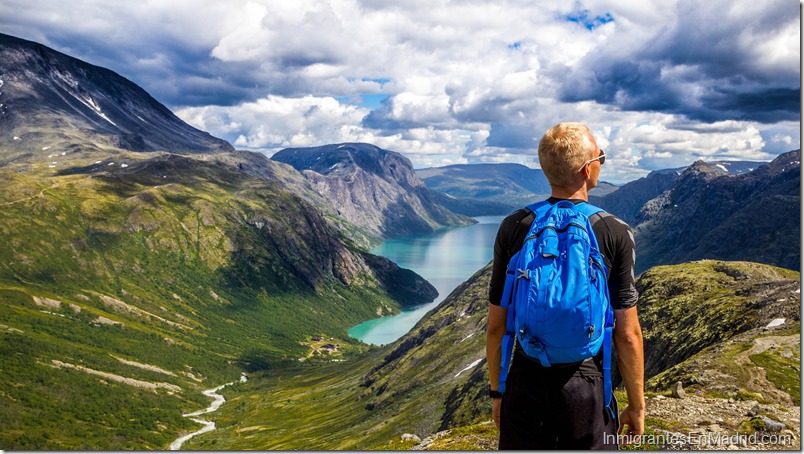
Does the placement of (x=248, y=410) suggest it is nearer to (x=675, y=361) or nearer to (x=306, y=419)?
(x=306, y=419)

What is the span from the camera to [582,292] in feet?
29.6

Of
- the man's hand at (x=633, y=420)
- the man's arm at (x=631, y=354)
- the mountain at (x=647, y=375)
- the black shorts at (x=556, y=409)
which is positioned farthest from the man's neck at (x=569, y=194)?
the mountain at (x=647, y=375)

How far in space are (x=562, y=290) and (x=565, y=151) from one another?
7.68 ft

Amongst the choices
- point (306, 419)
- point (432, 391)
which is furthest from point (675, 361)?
point (306, 419)

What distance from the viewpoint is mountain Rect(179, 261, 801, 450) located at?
106ft

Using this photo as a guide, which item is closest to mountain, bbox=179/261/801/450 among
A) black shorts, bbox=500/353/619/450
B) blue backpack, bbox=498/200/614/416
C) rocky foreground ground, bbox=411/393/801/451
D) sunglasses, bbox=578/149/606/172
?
rocky foreground ground, bbox=411/393/801/451

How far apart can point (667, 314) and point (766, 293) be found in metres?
11.0

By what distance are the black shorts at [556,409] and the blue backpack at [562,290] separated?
392mm

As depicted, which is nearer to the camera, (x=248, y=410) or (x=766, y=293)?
(x=766, y=293)

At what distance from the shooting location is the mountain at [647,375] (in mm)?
32344

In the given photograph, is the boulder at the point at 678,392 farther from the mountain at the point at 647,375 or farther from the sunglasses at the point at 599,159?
the sunglasses at the point at 599,159

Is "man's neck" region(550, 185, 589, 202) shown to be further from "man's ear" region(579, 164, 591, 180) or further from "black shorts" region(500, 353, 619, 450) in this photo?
"black shorts" region(500, 353, 619, 450)

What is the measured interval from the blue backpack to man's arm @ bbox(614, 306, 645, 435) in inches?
11.7

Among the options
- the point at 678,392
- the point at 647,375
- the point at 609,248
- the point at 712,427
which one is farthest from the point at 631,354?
the point at 647,375
